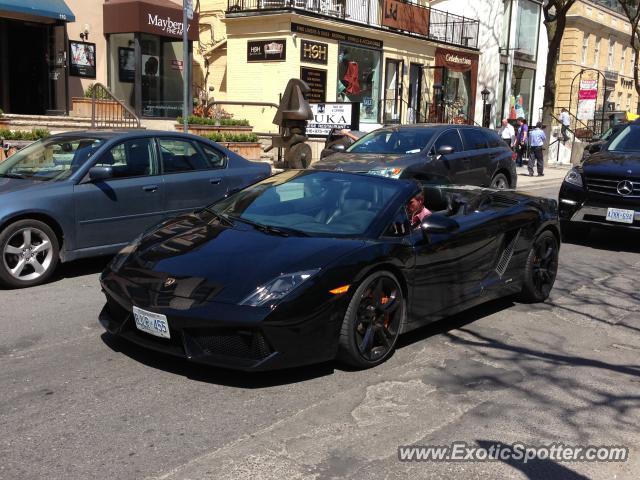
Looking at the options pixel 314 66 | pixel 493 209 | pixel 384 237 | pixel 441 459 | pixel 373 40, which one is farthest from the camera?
pixel 373 40

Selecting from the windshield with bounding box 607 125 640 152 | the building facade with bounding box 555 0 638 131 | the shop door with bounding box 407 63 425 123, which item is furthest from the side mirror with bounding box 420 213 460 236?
the building facade with bounding box 555 0 638 131

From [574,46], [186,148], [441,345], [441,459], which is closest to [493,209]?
[441,345]

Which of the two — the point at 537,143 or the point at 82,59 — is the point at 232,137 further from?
the point at 537,143

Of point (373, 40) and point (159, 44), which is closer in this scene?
point (159, 44)

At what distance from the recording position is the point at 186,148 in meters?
8.19

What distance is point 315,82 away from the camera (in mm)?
22750

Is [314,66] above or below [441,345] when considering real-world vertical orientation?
above

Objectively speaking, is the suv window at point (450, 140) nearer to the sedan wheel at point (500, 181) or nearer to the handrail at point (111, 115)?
the sedan wheel at point (500, 181)

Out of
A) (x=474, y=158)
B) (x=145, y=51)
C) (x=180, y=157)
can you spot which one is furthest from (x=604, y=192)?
(x=145, y=51)

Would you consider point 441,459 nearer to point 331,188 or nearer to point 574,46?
point 331,188

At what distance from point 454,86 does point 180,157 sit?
83.5 ft

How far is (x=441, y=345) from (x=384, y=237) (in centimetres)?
Answer: 110

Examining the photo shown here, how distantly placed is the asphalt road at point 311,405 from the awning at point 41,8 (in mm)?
12958

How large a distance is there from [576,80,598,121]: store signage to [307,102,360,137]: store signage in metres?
15.6
